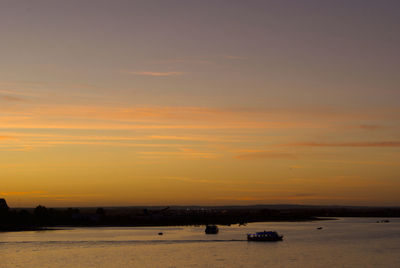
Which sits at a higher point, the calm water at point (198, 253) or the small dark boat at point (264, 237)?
the small dark boat at point (264, 237)

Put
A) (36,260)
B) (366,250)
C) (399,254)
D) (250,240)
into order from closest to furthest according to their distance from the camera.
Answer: (36,260)
(399,254)
(366,250)
(250,240)

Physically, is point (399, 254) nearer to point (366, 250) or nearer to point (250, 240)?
point (366, 250)

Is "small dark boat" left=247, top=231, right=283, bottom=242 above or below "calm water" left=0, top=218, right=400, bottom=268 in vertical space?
above

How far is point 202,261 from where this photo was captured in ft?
381

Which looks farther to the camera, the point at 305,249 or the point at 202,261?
the point at 305,249

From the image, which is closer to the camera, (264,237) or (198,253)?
(198,253)

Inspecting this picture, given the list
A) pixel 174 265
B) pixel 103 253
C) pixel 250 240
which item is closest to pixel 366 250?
pixel 250 240

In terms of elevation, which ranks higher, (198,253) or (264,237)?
(264,237)

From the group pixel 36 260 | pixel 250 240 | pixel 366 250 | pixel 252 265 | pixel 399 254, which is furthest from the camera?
pixel 250 240

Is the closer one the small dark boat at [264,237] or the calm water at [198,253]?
the calm water at [198,253]

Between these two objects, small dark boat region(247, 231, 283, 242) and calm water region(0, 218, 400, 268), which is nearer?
calm water region(0, 218, 400, 268)

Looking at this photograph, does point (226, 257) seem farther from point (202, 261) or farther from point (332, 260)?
point (332, 260)

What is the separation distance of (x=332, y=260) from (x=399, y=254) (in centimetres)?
2154

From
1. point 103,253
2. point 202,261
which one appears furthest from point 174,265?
point 103,253
